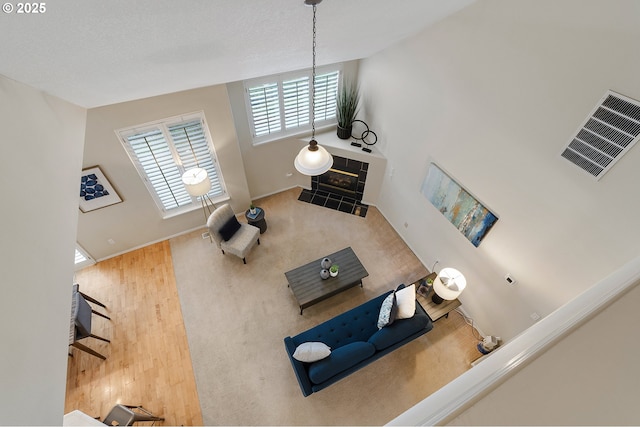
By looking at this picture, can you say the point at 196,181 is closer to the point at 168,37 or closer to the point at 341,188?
the point at 341,188

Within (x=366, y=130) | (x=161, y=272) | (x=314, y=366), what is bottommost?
(x=314, y=366)

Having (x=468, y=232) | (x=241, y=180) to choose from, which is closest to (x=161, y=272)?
(x=241, y=180)

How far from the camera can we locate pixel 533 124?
288cm

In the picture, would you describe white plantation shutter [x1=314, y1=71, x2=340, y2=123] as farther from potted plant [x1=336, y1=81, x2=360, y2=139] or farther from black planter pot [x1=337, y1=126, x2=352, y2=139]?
black planter pot [x1=337, y1=126, x2=352, y2=139]

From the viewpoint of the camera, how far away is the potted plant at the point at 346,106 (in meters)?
5.43

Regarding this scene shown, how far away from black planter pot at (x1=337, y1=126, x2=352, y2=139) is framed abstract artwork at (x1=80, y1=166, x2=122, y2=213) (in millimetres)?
4172

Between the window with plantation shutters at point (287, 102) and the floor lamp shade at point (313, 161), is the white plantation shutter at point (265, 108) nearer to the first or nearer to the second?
the window with plantation shutters at point (287, 102)

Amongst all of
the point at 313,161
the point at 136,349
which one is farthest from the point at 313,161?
the point at 136,349

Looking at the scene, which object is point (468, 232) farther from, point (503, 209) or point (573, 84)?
point (573, 84)

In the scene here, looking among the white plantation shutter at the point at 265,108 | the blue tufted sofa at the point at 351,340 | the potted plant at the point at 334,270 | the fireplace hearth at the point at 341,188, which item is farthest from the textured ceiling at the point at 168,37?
the blue tufted sofa at the point at 351,340

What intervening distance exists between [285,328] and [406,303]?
1976 mm

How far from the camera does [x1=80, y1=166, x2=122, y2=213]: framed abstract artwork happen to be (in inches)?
170

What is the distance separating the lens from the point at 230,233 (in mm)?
5223

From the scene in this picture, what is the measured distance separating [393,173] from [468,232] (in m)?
1.83
